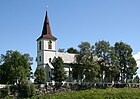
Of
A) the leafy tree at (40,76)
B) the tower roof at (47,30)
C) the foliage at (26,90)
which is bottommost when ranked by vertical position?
the foliage at (26,90)

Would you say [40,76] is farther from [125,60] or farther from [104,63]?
[125,60]

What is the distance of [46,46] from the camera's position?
227 feet

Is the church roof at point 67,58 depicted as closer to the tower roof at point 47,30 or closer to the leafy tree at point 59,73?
the tower roof at point 47,30

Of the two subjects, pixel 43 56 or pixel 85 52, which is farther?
pixel 43 56

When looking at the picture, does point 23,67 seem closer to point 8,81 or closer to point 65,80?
point 8,81

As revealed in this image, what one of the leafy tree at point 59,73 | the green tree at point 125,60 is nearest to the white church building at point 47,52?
the leafy tree at point 59,73

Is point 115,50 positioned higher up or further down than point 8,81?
higher up

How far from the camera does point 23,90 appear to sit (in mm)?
48469

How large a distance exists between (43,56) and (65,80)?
8.77 m

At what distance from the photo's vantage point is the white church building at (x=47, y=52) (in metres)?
67.7

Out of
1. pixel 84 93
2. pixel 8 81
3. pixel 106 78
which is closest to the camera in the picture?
pixel 84 93

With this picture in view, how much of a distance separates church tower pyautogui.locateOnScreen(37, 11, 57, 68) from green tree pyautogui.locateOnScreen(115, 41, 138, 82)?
539 inches

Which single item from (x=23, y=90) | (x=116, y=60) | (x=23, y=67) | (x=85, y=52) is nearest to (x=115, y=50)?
(x=116, y=60)

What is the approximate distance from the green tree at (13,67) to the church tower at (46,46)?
23.9 ft
